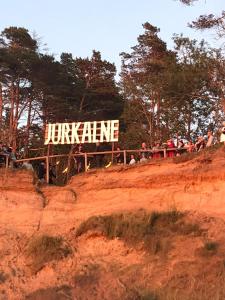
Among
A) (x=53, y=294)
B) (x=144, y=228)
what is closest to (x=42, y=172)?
(x=144, y=228)

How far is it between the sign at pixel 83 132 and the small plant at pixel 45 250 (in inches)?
278

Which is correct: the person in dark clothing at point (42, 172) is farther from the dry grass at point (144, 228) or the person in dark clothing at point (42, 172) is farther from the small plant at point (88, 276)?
the small plant at point (88, 276)

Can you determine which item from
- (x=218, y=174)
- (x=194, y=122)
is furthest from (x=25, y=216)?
(x=194, y=122)

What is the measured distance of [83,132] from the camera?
26.2m

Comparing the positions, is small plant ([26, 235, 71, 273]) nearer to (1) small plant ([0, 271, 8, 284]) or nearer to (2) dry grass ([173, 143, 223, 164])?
(1) small plant ([0, 271, 8, 284])

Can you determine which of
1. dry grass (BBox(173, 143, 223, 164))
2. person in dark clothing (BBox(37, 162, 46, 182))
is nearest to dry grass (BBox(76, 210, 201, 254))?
dry grass (BBox(173, 143, 223, 164))

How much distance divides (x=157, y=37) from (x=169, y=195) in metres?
29.2

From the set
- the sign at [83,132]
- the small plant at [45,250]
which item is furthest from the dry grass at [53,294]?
the sign at [83,132]

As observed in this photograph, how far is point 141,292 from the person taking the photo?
16672mm

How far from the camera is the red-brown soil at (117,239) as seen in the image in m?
17.1

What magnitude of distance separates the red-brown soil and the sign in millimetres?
3141

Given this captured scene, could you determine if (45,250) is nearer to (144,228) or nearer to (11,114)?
(144,228)

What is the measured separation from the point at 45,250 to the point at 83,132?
26.3ft

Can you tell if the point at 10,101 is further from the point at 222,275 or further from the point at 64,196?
the point at 222,275
